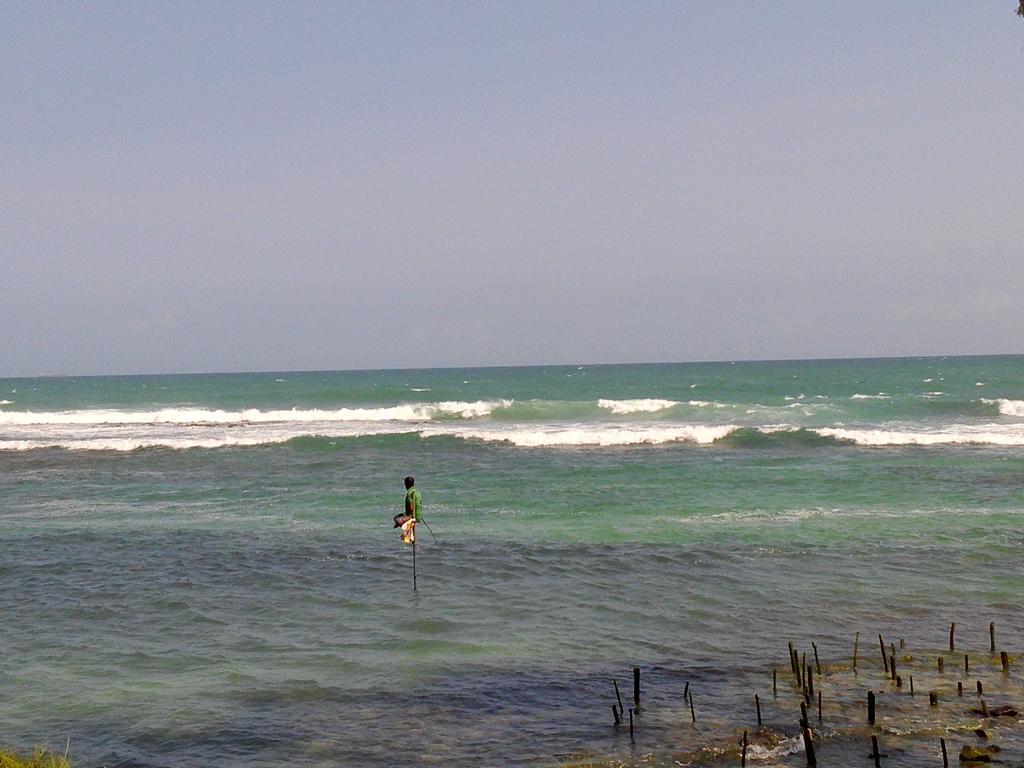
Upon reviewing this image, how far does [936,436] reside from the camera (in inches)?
1277

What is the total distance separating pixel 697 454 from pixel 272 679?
71.3 feet

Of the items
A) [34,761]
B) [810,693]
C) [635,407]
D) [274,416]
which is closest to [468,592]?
[810,693]

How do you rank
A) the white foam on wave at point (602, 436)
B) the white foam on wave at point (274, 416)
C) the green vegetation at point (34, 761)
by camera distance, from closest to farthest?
the green vegetation at point (34, 761)
the white foam on wave at point (602, 436)
the white foam on wave at point (274, 416)

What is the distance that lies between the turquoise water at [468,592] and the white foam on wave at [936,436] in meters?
0.80

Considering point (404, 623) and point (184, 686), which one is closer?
point (184, 686)

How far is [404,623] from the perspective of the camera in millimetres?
12000

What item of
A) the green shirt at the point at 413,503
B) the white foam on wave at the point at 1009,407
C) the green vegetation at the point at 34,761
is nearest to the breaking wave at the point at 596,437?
the white foam on wave at the point at 1009,407

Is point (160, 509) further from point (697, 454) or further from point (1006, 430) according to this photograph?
point (1006, 430)

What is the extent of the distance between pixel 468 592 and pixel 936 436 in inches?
964

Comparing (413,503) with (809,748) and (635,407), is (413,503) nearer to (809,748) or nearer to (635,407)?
(809,748)

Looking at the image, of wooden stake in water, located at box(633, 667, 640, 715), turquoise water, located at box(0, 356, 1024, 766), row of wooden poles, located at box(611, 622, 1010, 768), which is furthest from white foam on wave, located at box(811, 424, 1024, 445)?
wooden stake in water, located at box(633, 667, 640, 715)

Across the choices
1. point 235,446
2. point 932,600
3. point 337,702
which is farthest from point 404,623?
point 235,446

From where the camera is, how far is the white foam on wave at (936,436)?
31047 mm

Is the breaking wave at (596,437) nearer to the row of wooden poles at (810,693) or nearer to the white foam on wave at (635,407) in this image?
the white foam on wave at (635,407)
